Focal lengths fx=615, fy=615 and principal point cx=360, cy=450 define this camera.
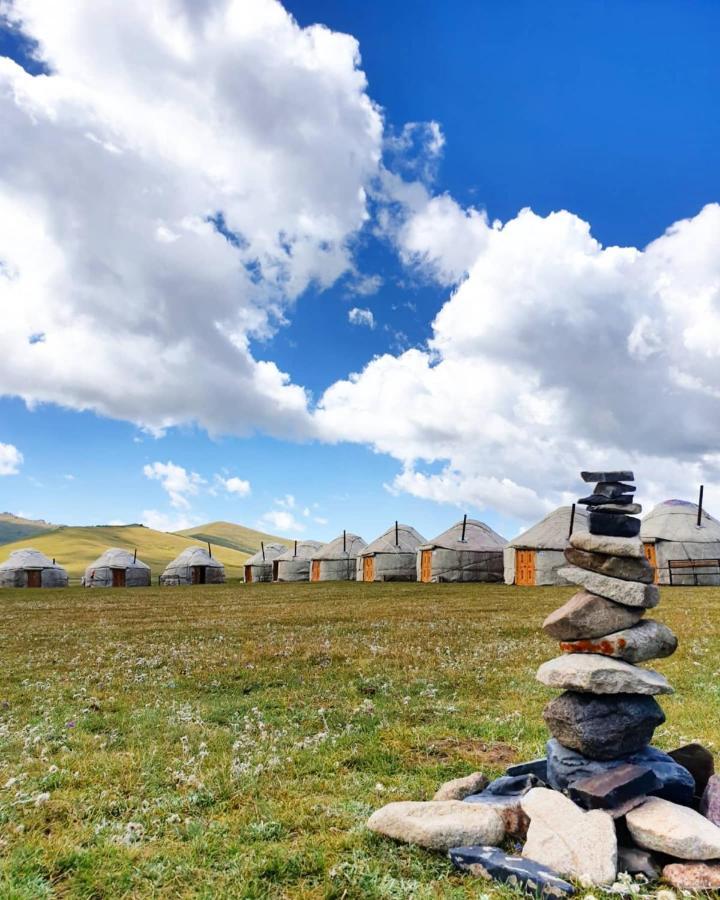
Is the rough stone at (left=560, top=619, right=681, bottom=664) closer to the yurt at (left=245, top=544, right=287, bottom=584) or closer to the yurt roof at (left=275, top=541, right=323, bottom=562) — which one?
the yurt roof at (left=275, top=541, right=323, bottom=562)

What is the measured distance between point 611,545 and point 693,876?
146 inches

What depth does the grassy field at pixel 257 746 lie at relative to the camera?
5.99 m

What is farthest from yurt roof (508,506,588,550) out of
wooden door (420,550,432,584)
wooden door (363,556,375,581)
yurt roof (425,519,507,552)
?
wooden door (363,556,375,581)

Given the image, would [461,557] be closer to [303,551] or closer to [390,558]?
[390,558]

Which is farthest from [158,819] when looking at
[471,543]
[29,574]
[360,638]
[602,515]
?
[29,574]

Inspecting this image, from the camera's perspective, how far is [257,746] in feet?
32.2

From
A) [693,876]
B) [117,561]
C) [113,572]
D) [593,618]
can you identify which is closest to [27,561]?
[113,572]

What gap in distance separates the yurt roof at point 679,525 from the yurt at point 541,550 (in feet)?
18.2

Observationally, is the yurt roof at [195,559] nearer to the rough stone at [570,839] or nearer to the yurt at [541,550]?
the yurt at [541,550]

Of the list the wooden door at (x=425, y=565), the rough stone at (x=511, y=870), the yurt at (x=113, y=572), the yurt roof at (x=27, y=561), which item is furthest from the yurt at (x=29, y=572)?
the rough stone at (x=511, y=870)

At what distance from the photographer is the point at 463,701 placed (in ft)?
41.9

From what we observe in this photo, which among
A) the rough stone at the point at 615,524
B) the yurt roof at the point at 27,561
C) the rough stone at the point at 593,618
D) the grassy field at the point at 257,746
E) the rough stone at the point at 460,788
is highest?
the rough stone at the point at 615,524

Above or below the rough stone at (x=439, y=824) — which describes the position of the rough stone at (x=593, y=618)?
above

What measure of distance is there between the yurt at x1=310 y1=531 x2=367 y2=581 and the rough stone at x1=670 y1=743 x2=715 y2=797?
2585 inches
